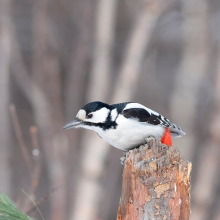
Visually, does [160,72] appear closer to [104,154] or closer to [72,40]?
[72,40]

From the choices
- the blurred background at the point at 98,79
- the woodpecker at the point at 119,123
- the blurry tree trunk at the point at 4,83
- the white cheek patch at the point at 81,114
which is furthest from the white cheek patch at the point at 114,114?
the blurry tree trunk at the point at 4,83

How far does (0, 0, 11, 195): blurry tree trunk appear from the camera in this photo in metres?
6.44

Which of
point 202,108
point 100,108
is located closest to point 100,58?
point 202,108

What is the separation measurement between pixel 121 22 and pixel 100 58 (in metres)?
1.53

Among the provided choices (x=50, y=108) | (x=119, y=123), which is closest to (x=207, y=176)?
(x=50, y=108)

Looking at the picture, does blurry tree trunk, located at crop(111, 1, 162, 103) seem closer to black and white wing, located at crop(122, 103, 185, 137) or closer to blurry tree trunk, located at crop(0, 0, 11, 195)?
blurry tree trunk, located at crop(0, 0, 11, 195)

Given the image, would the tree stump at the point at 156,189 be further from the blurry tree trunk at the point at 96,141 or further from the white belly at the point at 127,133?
the blurry tree trunk at the point at 96,141

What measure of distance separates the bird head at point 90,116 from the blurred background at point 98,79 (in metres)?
3.19

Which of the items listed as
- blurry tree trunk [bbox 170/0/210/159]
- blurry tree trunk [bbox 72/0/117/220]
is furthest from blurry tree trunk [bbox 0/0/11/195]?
blurry tree trunk [bbox 170/0/210/159]

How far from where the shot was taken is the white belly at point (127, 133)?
2.68 metres

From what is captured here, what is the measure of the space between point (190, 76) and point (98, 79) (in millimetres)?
1604

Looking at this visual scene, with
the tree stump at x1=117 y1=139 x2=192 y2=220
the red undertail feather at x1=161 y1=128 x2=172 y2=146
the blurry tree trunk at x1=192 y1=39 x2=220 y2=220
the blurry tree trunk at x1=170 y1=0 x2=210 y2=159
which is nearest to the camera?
the tree stump at x1=117 y1=139 x2=192 y2=220

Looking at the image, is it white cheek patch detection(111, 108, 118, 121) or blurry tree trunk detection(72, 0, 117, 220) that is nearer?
white cheek patch detection(111, 108, 118, 121)

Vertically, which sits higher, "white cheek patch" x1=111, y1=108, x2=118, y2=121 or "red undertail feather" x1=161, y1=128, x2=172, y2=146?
"white cheek patch" x1=111, y1=108, x2=118, y2=121
